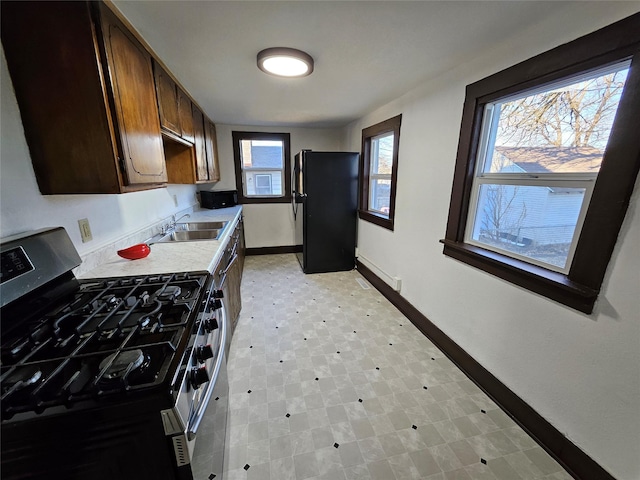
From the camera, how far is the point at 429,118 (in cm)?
219

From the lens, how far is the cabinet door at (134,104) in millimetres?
1153

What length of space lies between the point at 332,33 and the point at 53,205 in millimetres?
1672

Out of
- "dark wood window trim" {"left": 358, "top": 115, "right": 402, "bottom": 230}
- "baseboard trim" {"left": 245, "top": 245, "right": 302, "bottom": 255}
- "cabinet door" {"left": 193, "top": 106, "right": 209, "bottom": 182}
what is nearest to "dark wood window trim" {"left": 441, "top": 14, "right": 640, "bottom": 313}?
"dark wood window trim" {"left": 358, "top": 115, "right": 402, "bottom": 230}

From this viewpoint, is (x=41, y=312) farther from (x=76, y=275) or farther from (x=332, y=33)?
(x=332, y=33)

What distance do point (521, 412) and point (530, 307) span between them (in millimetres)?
626

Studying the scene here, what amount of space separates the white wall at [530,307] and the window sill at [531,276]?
43 mm

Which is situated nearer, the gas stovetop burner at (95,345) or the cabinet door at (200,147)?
the gas stovetop burner at (95,345)

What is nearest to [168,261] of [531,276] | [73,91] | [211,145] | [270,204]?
[73,91]

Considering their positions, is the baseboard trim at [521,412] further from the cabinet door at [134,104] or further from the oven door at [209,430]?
the cabinet door at [134,104]

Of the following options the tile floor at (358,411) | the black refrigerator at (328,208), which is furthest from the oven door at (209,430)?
the black refrigerator at (328,208)

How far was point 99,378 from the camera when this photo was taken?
2.12 feet

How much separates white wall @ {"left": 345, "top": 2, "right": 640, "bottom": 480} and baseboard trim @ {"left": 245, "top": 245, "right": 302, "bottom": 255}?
2.46 m

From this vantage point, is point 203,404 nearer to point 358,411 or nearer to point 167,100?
point 358,411

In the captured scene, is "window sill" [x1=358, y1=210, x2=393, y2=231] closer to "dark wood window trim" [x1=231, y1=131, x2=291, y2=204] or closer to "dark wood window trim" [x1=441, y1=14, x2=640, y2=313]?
"dark wood window trim" [x1=441, y1=14, x2=640, y2=313]
